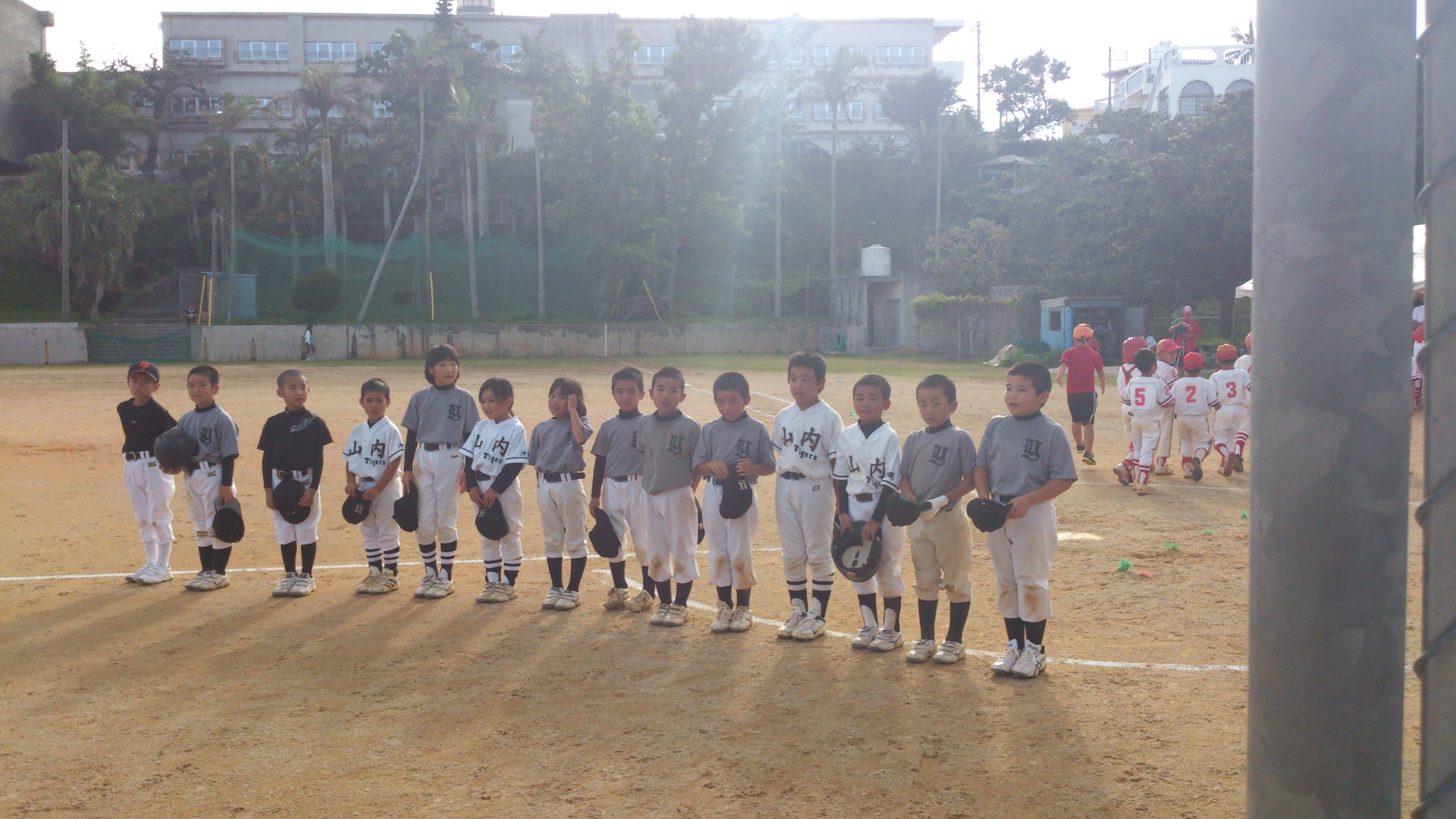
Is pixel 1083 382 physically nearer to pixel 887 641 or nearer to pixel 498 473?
pixel 887 641

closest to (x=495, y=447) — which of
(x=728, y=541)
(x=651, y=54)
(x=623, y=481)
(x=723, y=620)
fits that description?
(x=623, y=481)

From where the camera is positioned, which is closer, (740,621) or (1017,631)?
(1017,631)

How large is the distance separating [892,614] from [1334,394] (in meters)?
4.52

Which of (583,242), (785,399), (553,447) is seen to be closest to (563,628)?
(553,447)

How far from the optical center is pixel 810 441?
620 centimetres

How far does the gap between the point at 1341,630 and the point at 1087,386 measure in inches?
504

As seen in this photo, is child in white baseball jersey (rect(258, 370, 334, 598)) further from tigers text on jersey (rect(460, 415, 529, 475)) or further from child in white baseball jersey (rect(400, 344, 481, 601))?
tigers text on jersey (rect(460, 415, 529, 475))

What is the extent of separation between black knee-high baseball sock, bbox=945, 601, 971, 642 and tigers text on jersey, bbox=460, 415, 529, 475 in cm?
318

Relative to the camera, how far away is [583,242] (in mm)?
51219

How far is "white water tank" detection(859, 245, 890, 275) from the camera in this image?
46.3 metres

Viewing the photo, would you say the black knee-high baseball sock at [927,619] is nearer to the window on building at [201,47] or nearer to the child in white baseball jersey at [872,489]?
the child in white baseball jersey at [872,489]

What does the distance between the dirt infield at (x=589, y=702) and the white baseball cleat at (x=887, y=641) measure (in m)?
0.07

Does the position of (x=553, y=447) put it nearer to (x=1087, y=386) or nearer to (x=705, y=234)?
(x=1087, y=386)

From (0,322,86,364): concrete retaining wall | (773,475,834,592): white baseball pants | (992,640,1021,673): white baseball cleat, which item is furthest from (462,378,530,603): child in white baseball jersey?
(0,322,86,364): concrete retaining wall
